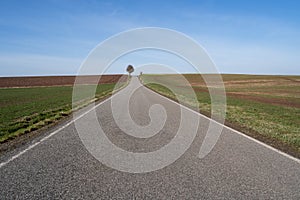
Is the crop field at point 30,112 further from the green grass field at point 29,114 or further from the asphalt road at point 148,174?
Result: the asphalt road at point 148,174

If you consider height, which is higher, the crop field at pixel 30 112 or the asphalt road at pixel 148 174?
the asphalt road at pixel 148 174

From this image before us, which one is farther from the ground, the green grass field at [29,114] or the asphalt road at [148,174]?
the asphalt road at [148,174]

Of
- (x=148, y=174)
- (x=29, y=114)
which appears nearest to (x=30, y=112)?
(x=29, y=114)

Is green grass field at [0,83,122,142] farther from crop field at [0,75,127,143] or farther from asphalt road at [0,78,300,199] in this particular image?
asphalt road at [0,78,300,199]

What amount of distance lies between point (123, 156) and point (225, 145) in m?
2.60

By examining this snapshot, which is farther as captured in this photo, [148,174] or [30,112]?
[30,112]

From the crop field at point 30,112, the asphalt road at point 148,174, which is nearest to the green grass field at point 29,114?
the crop field at point 30,112

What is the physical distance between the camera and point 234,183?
168 inches

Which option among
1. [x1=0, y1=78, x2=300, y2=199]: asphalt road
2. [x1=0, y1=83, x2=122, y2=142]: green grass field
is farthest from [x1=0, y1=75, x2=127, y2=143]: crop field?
[x1=0, y1=78, x2=300, y2=199]: asphalt road

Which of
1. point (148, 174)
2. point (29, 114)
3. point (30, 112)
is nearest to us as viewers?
point (148, 174)

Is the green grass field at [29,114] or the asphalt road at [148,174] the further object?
the green grass field at [29,114]

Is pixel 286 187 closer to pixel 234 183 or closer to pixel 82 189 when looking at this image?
pixel 234 183

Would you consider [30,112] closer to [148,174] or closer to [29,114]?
[29,114]

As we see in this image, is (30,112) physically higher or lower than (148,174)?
lower
